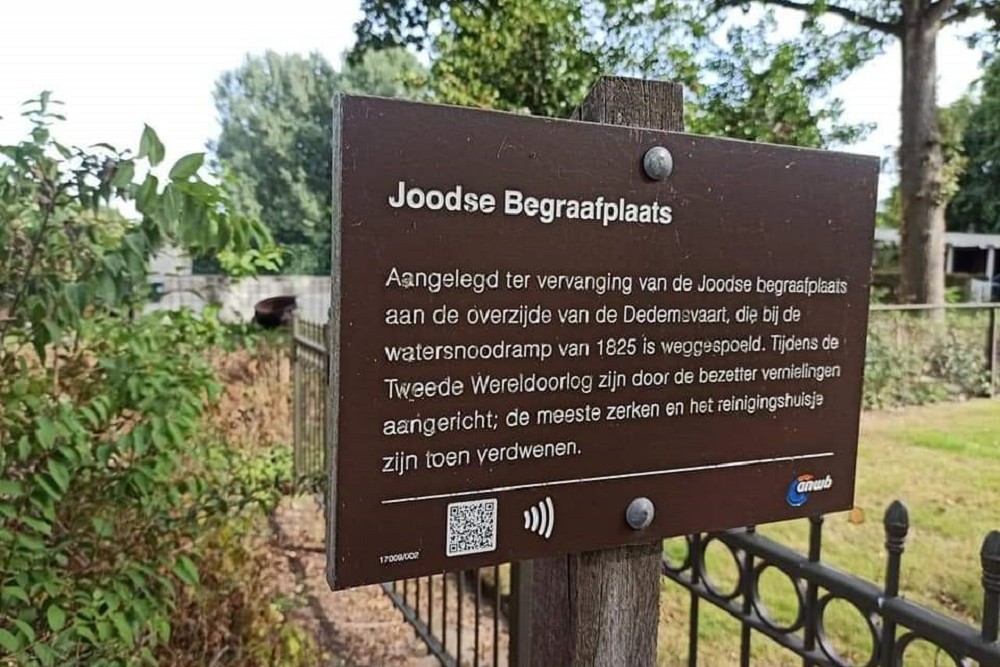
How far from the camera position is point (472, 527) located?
3.32 ft

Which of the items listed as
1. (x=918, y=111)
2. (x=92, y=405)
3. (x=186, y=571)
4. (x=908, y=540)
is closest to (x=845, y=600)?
(x=186, y=571)

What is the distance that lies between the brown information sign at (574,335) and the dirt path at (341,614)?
74.1 inches

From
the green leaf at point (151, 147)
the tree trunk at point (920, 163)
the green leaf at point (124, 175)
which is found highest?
the tree trunk at point (920, 163)

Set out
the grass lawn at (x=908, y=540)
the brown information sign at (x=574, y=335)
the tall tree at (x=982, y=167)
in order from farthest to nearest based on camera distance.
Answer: the tall tree at (x=982, y=167) → the grass lawn at (x=908, y=540) → the brown information sign at (x=574, y=335)

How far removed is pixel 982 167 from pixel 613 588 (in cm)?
2214

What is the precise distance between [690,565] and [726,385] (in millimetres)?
804

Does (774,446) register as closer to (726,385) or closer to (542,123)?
(726,385)

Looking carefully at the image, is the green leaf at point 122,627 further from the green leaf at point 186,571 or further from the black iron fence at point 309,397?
the black iron fence at point 309,397

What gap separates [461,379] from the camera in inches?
38.8

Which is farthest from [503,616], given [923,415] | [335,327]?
[923,415]

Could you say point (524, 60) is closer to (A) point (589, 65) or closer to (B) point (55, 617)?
(A) point (589, 65)

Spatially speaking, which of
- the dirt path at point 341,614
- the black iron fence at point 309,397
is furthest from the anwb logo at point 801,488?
the black iron fence at point 309,397

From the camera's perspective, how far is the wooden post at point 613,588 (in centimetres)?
116

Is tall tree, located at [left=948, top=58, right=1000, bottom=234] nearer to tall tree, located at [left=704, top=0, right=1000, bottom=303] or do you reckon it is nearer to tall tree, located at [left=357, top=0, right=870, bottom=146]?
tall tree, located at [left=704, top=0, right=1000, bottom=303]
